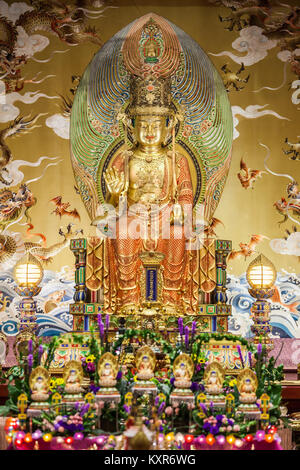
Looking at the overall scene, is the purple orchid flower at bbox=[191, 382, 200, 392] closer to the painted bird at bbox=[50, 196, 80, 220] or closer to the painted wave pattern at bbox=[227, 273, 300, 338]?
the painted wave pattern at bbox=[227, 273, 300, 338]

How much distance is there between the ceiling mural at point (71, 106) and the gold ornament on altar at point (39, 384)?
3313 millimetres

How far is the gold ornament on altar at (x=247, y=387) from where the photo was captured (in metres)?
4.70

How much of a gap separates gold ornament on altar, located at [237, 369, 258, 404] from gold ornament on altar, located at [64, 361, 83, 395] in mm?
1004

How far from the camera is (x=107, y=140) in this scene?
783 centimetres

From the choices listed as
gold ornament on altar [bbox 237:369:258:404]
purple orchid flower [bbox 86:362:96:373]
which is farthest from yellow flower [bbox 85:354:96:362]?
gold ornament on altar [bbox 237:369:258:404]

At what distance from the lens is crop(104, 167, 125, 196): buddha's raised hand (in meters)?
7.35

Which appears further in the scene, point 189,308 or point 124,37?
point 124,37

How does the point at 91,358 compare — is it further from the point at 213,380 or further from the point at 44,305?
the point at 44,305

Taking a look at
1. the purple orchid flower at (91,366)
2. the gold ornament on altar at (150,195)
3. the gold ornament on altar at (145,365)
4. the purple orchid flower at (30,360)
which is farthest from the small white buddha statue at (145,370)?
the gold ornament on altar at (150,195)

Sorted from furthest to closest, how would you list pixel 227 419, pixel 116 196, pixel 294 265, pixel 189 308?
pixel 294 265
pixel 116 196
pixel 189 308
pixel 227 419

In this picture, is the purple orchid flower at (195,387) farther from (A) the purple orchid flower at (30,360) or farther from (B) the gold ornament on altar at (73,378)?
(A) the purple orchid flower at (30,360)

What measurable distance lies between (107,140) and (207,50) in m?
1.50
